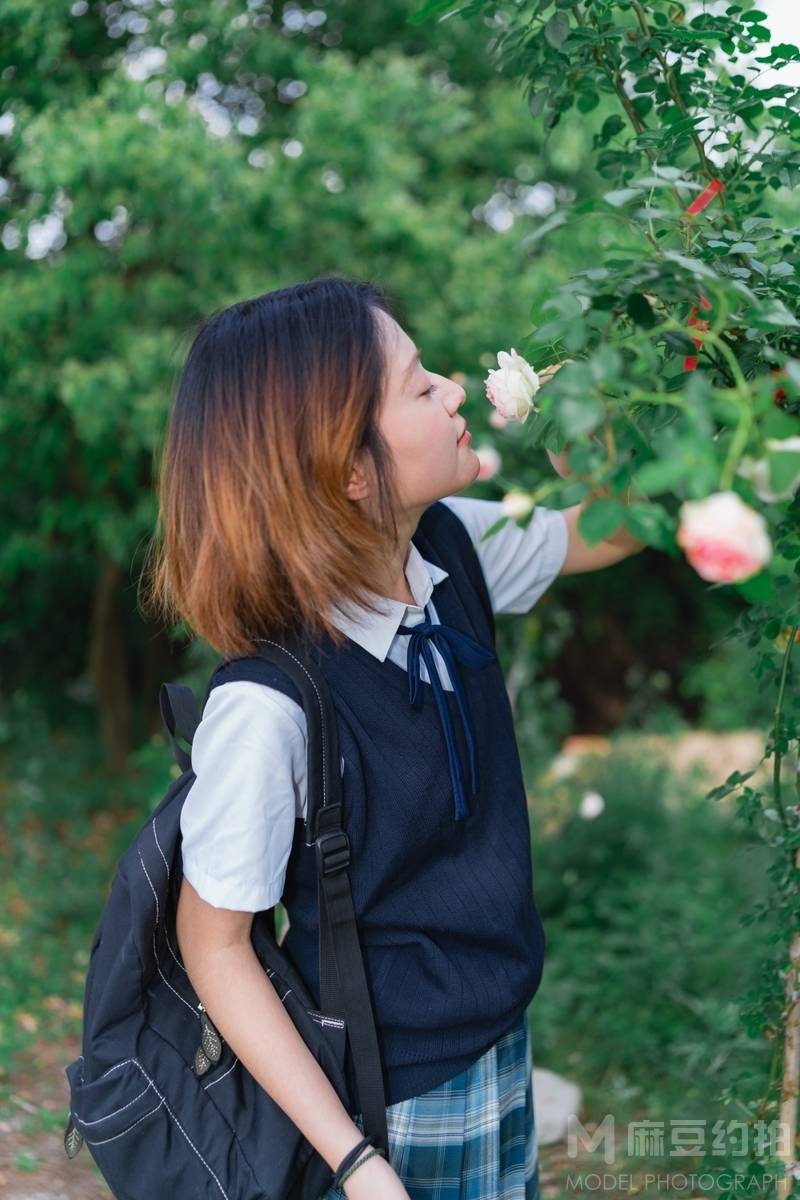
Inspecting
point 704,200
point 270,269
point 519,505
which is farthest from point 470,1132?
point 270,269

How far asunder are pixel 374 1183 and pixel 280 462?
73 centimetres

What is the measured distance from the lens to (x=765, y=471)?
0.83 m

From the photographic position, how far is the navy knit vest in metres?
1.26

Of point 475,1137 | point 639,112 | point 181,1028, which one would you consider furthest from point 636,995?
point 639,112

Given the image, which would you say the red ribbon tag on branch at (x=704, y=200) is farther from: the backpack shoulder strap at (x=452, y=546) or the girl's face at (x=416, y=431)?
the backpack shoulder strap at (x=452, y=546)

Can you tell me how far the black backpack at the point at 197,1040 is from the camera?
122 cm

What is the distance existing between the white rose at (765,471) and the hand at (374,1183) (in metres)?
0.77

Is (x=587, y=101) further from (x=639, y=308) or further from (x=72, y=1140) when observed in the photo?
(x=72, y=1140)

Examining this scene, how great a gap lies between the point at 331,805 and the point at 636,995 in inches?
91.6

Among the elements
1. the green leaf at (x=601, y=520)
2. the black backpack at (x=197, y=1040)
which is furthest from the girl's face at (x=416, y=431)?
the green leaf at (x=601, y=520)

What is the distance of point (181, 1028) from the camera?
4.19 ft

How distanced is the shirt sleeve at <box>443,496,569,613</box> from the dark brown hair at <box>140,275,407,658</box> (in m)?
0.36

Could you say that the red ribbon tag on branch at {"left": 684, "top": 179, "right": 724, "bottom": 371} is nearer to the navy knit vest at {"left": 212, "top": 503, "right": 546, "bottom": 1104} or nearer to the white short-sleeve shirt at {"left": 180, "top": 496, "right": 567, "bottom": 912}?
the white short-sleeve shirt at {"left": 180, "top": 496, "right": 567, "bottom": 912}

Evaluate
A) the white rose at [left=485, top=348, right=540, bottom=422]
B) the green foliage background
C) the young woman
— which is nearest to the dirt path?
the green foliage background
